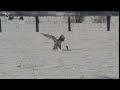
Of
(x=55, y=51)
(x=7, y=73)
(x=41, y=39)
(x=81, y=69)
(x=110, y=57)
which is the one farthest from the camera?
(x=41, y=39)

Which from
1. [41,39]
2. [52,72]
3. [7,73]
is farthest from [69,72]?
[41,39]

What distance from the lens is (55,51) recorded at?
7.76 meters

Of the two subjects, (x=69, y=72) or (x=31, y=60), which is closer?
(x=69, y=72)

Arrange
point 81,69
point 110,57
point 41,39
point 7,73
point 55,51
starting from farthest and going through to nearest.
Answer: point 41,39, point 55,51, point 110,57, point 81,69, point 7,73

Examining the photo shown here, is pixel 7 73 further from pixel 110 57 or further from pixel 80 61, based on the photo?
pixel 110 57

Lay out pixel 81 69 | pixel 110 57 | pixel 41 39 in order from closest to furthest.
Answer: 1. pixel 81 69
2. pixel 110 57
3. pixel 41 39

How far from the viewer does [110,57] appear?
682 cm
